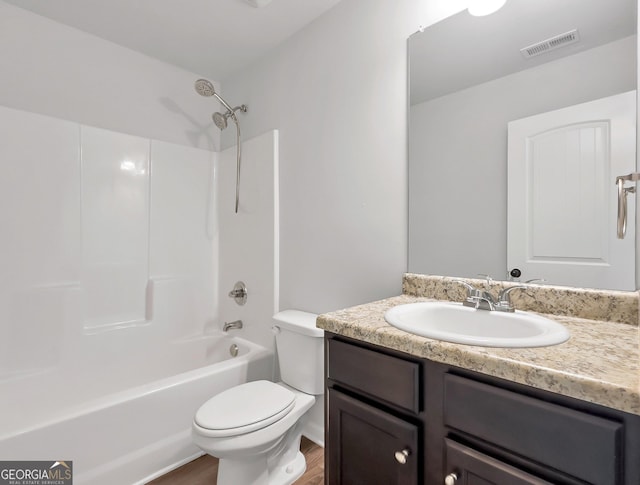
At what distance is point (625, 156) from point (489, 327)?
67 centimetres

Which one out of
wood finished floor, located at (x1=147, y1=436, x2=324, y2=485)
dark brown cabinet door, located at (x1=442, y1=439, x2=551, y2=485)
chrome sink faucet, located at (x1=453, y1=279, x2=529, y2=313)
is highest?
chrome sink faucet, located at (x1=453, y1=279, x2=529, y2=313)

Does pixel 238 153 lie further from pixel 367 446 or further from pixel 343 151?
pixel 367 446

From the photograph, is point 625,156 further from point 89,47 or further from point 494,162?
point 89,47

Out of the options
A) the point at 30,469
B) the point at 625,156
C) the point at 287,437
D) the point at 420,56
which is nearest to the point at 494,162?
the point at 625,156

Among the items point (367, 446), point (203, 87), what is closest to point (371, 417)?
point (367, 446)

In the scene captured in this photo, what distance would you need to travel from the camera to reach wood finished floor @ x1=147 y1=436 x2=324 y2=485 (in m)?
1.51

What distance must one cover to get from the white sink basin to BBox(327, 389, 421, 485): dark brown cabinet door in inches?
9.9

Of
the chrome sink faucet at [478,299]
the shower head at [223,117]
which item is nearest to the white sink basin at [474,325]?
the chrome sink faucet at [478,299]

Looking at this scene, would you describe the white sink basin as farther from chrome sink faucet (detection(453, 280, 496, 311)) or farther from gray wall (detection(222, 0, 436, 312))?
gray wall (detection(222, 0, 436, 312))

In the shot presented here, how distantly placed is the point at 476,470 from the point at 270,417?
849 mm

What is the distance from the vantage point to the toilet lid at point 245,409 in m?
1.22

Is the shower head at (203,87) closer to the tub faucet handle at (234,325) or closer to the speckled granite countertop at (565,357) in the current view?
the tub faucet handle at (234,325)

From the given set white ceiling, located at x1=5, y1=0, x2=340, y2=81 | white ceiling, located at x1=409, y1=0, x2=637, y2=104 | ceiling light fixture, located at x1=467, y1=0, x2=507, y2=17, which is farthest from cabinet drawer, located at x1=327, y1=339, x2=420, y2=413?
white ceiling, located at x1=5, y1=0, x2=340, y2=81

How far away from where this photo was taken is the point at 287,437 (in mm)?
1585
